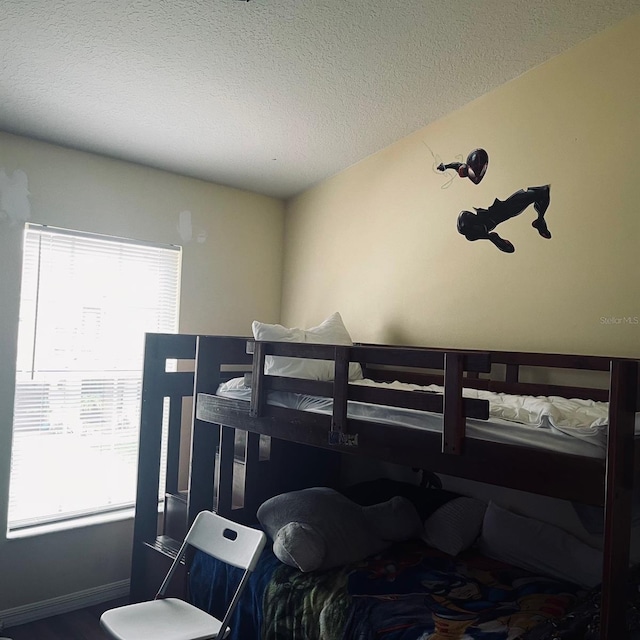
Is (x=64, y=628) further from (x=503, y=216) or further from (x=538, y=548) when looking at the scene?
(x=503, y=216)

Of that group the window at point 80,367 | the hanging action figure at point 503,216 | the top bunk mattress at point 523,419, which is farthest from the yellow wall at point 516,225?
the window at point 80,367

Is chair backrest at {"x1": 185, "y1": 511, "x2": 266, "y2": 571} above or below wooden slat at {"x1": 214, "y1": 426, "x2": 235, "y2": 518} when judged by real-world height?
below

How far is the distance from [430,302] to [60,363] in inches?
82.2

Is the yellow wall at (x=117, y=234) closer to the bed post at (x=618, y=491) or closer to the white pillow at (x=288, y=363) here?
the white pillow at (x=288, y=363)

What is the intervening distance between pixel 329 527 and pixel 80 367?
68.6 inches

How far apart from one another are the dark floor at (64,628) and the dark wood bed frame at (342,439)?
0.24 m

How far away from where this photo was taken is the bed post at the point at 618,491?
1354 millimetres

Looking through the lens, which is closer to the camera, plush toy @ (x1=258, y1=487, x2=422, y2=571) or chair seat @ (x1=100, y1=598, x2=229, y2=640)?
chair seat @ (x1=100, y1=598, x2=229, y2=640)

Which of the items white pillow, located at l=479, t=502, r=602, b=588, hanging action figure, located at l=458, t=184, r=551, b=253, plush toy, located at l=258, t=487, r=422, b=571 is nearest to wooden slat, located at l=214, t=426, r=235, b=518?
plush toy, located at l=258, t=487, r=422, b=571

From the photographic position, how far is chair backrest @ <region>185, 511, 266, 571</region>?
217 centimetres

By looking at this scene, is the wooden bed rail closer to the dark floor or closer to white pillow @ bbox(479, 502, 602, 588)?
white pillow @ bbox(479, 502, 602, 588)

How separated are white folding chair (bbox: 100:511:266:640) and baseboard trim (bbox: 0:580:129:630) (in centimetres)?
101

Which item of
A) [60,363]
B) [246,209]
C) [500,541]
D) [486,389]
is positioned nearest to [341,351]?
[486,389]

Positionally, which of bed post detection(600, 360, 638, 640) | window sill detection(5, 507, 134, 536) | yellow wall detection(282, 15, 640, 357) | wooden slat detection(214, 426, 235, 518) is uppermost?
yellow wall detection(282, 15, 640, 357)
